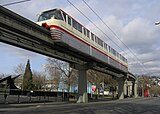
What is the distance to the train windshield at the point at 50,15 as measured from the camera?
91.8 feet

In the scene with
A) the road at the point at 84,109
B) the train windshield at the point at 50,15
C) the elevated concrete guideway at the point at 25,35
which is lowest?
the road at the point at 84,109

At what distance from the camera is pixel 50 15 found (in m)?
28.4

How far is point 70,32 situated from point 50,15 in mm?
2990

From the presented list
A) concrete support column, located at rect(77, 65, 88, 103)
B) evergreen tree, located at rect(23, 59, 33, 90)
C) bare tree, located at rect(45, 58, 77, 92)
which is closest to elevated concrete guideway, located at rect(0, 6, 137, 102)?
concrete support column, located at rect(77, 65, 88, 103)

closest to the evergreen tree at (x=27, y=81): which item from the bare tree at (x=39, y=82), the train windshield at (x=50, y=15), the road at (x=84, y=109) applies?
the bare tree at (x=39, y=82)

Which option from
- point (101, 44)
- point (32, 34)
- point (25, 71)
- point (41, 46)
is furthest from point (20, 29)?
point (25, 71)

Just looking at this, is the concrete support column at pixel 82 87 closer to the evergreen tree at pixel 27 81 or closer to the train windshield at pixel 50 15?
the train windshield at pixel 50 15

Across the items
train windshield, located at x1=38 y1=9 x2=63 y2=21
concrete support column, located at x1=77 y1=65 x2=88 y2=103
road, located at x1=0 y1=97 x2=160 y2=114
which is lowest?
road, located at x1=0 y1=97 x2=160 y2=114

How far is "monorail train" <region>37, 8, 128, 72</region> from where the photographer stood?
90.1 feet

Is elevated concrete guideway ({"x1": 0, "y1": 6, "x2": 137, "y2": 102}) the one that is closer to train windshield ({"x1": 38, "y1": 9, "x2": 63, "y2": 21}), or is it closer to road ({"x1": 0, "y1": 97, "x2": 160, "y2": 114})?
train windshield ({"x1": 38, "y1": 9, "x2": 63, "y2": 21})

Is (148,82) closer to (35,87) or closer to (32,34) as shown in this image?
(35,87)

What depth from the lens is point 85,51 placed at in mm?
34625

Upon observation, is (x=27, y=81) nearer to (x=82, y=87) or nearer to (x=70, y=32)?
(x=82, y=87)

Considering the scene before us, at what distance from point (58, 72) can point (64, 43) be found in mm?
35908
